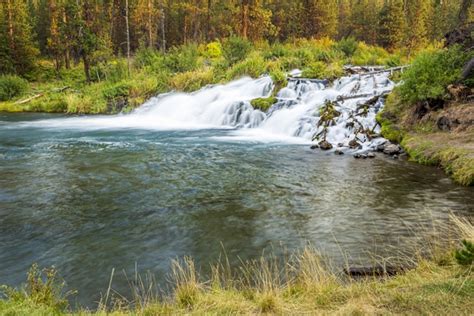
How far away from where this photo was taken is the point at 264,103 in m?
23.5

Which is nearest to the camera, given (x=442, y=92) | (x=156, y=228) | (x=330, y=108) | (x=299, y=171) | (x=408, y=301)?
(x=408, y=301)

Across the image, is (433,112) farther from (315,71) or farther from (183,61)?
(183,61)

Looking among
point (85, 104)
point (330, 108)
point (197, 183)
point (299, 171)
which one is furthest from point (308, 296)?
point (85, 104)

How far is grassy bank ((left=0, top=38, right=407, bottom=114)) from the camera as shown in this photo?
98.8 feet

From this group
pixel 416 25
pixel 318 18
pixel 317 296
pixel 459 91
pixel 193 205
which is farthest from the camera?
pixel 318 18

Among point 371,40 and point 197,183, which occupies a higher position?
point 371,40

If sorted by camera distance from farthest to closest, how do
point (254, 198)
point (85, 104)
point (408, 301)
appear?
point (85, 104), point (254, 198), point (408, 301)

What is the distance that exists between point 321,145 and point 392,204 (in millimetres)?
7070

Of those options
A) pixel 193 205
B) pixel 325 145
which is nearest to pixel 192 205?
pixel 193 205

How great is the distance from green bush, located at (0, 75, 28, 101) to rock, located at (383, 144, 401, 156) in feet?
108

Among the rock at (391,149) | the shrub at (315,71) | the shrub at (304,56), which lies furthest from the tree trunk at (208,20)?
the rock at (391,149)

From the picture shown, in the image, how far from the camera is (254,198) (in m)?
11.1

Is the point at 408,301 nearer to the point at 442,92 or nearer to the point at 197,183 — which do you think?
the point at 197,183

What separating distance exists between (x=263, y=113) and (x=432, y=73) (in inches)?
347
